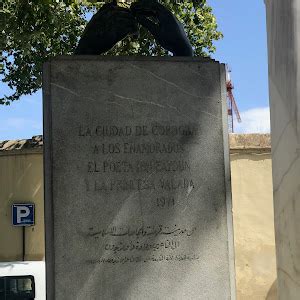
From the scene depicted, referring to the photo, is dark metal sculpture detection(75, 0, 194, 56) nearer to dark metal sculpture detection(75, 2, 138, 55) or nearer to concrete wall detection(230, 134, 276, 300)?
dark metal sculpture detection(75, 2, 138, 55)

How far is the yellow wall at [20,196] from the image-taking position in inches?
480

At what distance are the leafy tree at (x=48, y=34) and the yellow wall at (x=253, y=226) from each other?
9.26 feet

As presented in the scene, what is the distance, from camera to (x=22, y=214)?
40.0ft

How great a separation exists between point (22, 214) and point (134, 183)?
8651 mm

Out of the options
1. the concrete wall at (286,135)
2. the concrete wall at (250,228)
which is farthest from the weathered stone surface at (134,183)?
the concrete wall at (250,228)

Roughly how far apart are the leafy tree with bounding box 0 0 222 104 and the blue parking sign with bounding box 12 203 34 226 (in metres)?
2.51

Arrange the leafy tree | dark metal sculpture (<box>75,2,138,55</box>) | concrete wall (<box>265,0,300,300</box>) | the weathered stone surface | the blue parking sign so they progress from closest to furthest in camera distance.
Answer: concrete wall (<box>265,0,300,300</box>)
the weathered stone surface
dark metal sculpture (<box>75,2,138,55</box>)
the leafy tree
the blue parking sign

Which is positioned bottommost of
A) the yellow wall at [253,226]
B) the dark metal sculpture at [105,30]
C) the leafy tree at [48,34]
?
the yellow wall at [253,226]

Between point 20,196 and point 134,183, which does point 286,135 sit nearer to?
point 134,183

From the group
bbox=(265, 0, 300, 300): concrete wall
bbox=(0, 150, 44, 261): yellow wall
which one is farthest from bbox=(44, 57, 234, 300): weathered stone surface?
bbox=(0, 150, 44, 261): yellow wall

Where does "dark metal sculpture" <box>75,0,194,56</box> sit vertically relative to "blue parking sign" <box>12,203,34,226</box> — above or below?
above

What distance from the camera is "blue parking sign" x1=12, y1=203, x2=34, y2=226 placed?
39.9 ft

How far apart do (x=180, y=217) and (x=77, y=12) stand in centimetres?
866

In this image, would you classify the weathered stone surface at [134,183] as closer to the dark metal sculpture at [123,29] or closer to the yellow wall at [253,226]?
the dark metal sculpture at [123,29]
